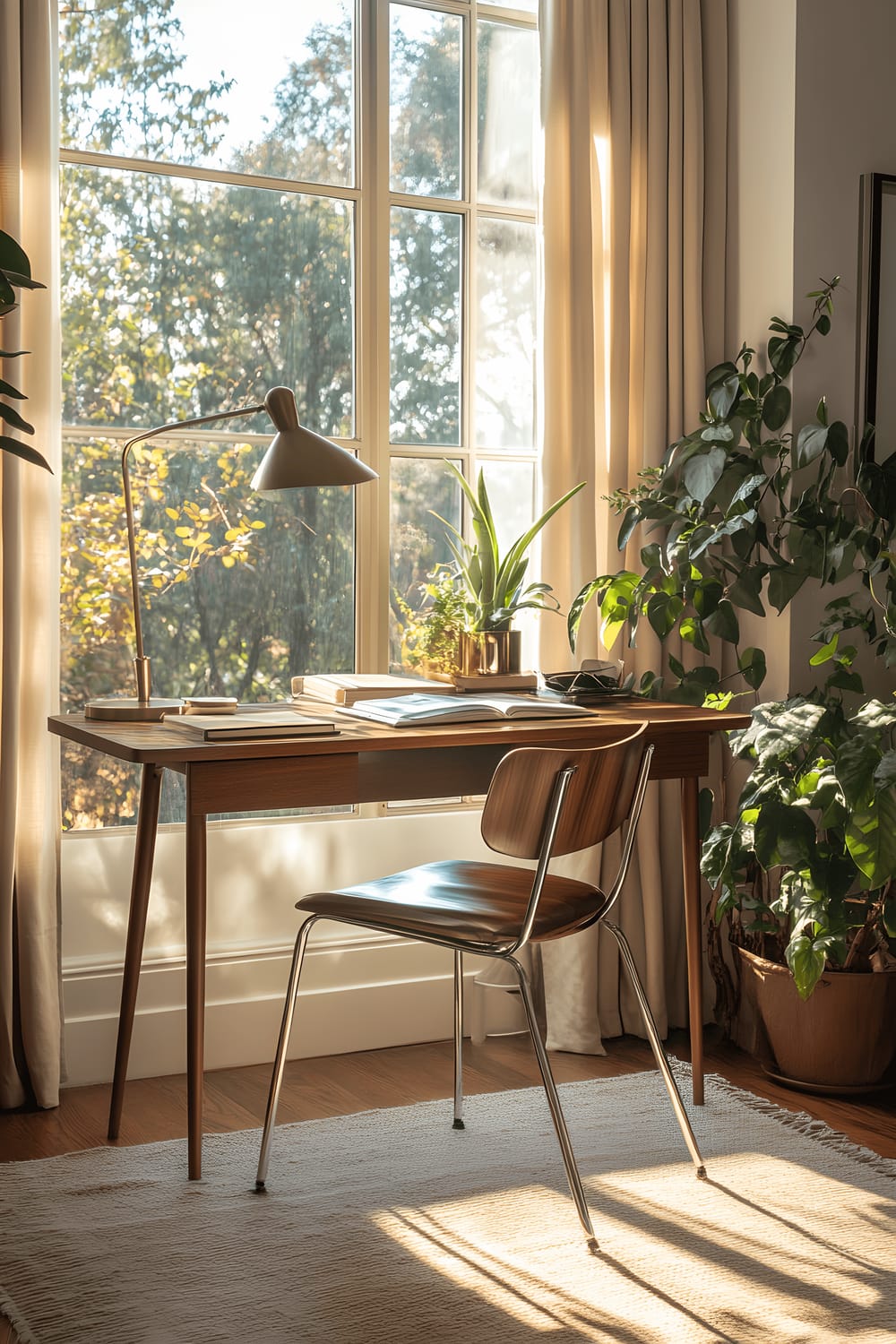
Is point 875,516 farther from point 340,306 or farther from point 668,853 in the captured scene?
point 340,306

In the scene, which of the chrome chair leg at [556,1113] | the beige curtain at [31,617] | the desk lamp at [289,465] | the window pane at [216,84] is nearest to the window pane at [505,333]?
the window pane at [216,84]

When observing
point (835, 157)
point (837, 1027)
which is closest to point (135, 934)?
point (837, 1027)

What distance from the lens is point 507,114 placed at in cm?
315

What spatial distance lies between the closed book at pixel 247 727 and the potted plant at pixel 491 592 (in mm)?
581

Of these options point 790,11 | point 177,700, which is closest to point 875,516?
point 790,11

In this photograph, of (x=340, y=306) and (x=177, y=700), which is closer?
(x=177, y=700)

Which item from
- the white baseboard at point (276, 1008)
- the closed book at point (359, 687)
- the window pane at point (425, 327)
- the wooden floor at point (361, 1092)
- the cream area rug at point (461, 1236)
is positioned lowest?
Answer: the wooden floor at point (361, 1092)

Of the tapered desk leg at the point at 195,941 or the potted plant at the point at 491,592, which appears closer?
the tapered desk leg at the point at 195,941

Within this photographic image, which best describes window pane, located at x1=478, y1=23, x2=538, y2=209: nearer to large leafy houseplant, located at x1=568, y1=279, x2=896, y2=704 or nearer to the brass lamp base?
large leafy houseplant, located at x1=568, y1=279, x2=896, y2=704

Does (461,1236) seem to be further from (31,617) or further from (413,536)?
(413,536)

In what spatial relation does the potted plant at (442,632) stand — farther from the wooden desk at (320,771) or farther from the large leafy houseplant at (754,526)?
the wooden desk at (320,771)

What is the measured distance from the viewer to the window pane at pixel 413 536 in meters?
3.10

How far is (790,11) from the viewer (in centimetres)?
301

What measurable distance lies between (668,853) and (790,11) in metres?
1.85
